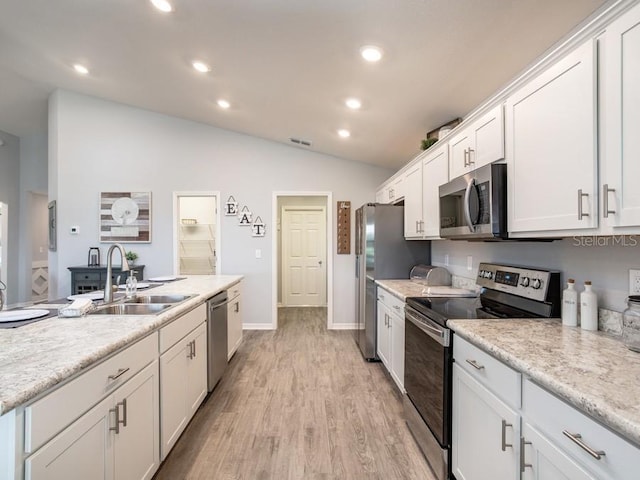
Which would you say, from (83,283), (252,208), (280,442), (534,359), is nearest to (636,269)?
(534,359)

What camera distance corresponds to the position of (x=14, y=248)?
586 cm

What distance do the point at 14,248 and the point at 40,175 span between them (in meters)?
1.38

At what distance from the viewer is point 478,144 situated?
1.98 m

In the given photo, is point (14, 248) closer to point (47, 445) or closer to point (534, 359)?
point (47, 445)

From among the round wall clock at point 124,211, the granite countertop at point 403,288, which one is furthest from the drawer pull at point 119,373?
the round wall clock at point 124,211

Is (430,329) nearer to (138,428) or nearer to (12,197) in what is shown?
(138,428)

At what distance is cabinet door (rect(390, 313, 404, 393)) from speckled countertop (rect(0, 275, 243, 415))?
1.64 meters

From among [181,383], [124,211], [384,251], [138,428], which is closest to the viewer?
[138,428]

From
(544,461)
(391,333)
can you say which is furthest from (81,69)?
(544,461)

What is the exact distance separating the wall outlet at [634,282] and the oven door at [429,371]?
75cm

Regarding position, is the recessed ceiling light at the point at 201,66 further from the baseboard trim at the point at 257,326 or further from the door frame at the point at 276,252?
the baseboard trim at the point at 257,326

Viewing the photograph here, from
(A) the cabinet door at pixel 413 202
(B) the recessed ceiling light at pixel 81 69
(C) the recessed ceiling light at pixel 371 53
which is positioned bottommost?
(A) the cabinet door at pixel 413 202

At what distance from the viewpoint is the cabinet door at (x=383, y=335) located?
3.01 meters

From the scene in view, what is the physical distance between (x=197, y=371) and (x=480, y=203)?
86.0 inches
